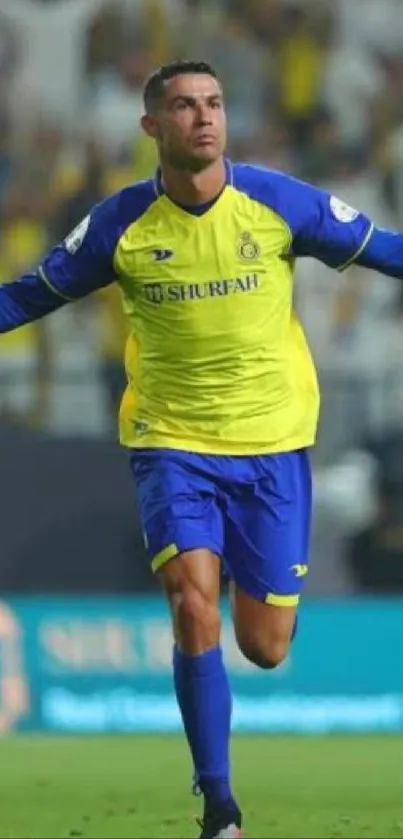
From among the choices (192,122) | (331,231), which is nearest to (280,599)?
(331,231)

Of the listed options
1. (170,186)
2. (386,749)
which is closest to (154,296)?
(170,186)

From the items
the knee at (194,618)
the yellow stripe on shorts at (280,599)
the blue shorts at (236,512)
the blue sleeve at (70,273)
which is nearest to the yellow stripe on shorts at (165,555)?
the blue shorts at (236,512)

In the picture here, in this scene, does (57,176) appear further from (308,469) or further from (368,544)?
(308,469)

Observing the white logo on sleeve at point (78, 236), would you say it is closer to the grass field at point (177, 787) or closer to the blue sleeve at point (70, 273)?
the blue sleeve at point (70, 273)

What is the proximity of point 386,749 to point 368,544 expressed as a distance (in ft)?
8.11

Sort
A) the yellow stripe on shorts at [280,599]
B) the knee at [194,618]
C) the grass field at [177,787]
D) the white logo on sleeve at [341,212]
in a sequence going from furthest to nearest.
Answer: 1. the grass field at [177,787]
2. the yellow stripe on shorts at [280,599]
3. the white logo on sleeve at [341,212]
4. the knee at [194,618]

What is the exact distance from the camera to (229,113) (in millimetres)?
13750

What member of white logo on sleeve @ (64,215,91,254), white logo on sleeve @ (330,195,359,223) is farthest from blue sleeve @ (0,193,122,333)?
white logo on sleeve @ (330,195,359,223)

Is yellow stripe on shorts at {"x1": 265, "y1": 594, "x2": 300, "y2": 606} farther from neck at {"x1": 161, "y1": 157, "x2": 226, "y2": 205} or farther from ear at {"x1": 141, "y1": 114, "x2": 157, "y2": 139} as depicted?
ear at {"x1": 141, "y1": 114, "x2": 157, "y2": 139}

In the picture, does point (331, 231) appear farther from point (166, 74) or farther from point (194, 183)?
point (166, 74)

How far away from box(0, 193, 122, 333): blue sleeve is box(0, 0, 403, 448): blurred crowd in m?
6.89

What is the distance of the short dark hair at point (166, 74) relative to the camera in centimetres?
600

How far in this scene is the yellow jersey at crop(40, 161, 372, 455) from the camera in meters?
6.02

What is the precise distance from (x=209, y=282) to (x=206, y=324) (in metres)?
0.12
